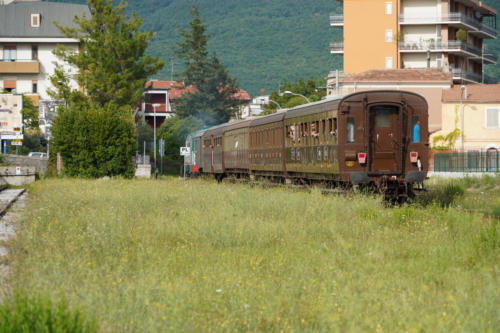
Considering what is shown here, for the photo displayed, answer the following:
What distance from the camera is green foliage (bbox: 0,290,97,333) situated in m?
5.86

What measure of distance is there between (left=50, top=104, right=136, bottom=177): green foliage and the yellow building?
1084 inches

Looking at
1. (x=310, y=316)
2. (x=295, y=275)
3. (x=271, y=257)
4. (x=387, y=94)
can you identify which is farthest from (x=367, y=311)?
(x=387, y=94)

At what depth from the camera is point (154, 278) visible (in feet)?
29.0

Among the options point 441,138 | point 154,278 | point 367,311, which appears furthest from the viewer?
point 441,138

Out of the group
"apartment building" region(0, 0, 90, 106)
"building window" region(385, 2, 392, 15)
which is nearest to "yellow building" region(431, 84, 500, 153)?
"building window" region(385, 2, 392, 15)

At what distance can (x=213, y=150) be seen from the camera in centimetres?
4450

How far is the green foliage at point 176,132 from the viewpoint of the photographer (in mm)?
91812

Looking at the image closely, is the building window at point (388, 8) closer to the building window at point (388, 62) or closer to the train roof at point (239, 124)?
the building window at point (388, 62)

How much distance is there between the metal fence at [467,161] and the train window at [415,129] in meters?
24.6

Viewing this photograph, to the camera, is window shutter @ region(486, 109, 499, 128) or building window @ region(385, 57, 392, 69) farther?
building window @ region(385, 57, 392, 69)

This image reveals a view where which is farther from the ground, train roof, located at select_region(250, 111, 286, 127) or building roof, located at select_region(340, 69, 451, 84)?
building roof, located at select_region(340, 69, 451, 84)

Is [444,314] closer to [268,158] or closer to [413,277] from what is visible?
[413,277]

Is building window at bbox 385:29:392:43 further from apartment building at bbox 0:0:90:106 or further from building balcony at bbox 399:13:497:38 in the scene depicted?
apartment building at bbox 0:0:90:106

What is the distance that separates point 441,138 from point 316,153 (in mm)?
39531
